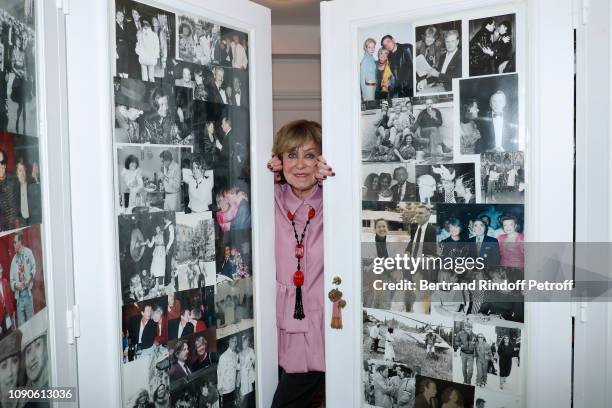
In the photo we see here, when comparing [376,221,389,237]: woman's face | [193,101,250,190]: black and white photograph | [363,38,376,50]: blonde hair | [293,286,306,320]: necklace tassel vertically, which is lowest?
[293,286,306,320]: necklace tassel

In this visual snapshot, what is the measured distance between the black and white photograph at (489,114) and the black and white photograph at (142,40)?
2.98 feet

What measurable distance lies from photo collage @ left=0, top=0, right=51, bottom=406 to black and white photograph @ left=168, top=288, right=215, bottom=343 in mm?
392

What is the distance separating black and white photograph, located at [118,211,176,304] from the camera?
1.40 meters

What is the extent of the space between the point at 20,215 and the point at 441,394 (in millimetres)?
1333

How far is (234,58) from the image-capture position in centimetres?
171

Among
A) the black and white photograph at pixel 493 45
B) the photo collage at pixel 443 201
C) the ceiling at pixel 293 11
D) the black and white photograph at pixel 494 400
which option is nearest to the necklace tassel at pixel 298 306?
the photo collage at pixel 443 201

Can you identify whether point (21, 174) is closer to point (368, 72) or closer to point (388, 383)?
point (368, 72)

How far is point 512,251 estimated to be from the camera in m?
1.47

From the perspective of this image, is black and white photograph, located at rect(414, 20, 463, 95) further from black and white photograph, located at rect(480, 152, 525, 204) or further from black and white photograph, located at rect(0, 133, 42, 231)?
black and white photograph, located at rect(0, 133, 42, 231)

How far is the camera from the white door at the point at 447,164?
1392mm

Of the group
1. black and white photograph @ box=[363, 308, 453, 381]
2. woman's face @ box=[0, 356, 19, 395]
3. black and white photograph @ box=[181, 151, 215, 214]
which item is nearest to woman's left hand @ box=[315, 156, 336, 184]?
black and white photograph @ box=[181, 151, 215, 214]

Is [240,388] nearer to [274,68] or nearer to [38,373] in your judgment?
[38,373]

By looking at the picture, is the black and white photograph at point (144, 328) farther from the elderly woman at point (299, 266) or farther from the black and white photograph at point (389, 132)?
the black and white photograph at point (389, 132)

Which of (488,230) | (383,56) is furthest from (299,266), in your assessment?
(383,56)
